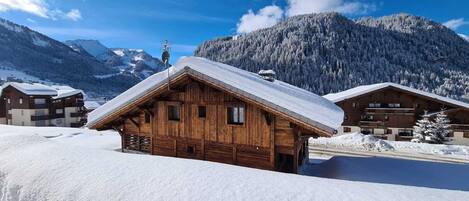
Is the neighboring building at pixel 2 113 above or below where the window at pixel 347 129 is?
above

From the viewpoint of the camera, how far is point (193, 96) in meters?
14.2

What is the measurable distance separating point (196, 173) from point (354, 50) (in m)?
174

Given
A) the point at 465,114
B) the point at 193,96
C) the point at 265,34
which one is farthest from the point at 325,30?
the point at 193,96

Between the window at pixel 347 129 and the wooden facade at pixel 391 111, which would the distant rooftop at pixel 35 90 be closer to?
the wooden facade at pixel 391 111

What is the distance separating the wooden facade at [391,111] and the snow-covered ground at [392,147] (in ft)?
26.7

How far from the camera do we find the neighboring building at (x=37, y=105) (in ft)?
172

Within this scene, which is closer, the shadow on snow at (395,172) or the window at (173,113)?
the shadow on snow at (395,172)

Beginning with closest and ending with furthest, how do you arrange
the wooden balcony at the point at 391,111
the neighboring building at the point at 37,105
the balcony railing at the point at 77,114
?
the wooden balcony at the point at 391,111, the neighboring building at the point at 37,105, the balcony railing at the point at 77,114

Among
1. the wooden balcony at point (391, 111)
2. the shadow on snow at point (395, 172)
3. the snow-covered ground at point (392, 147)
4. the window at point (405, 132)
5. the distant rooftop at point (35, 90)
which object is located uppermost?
the distant rooftop at point (35, 90)

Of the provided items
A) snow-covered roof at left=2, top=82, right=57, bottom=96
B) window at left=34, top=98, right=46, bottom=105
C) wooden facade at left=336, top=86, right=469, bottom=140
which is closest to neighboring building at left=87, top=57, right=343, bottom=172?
wooden facade at left=336, top=86, right=469, bottom=140

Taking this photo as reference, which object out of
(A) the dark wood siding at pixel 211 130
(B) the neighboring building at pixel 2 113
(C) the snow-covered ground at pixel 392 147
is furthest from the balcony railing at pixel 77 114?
(C) the snow-covered ground at pixel 392 147

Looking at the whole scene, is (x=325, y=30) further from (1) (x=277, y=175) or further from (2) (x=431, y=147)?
(1) (x=277, y=175)

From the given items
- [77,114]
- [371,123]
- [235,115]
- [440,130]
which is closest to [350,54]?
[371,123]

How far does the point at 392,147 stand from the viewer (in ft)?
84.4
